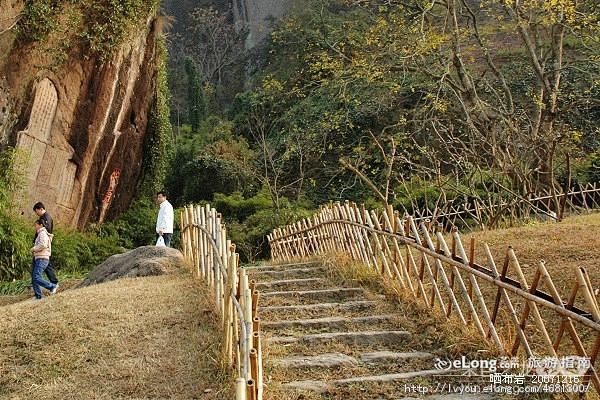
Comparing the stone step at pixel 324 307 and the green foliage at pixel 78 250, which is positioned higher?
the green foliage at pixel 78 250

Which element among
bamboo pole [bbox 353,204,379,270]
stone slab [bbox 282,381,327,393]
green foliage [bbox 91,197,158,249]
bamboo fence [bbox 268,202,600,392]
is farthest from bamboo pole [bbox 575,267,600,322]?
green foliage [bbox 91,197,158,249]

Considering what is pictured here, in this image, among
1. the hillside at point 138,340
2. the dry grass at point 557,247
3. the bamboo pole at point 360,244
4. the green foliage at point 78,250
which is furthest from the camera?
the green foliage at point 78,250

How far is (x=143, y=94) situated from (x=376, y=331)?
11.9 metres

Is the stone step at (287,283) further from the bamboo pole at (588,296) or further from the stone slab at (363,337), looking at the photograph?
the bamboo pole at (588,296)

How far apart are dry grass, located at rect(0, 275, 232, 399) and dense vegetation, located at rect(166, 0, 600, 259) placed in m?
5.19

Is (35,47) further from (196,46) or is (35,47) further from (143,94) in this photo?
(196,46)

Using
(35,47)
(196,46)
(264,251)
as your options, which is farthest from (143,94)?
(196,46)

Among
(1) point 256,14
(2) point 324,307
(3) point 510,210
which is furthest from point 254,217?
(1) point 256,14

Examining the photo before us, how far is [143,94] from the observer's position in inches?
587

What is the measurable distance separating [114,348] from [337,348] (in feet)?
5.88

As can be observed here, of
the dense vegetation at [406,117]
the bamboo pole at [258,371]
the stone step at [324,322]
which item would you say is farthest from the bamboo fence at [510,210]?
the bamboo pole at [258,371]

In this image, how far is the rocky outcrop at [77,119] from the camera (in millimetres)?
11078

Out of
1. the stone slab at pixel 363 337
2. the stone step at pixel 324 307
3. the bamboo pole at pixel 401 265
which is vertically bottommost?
the stone slab at pixel 363 337

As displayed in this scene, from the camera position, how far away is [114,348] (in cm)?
447
